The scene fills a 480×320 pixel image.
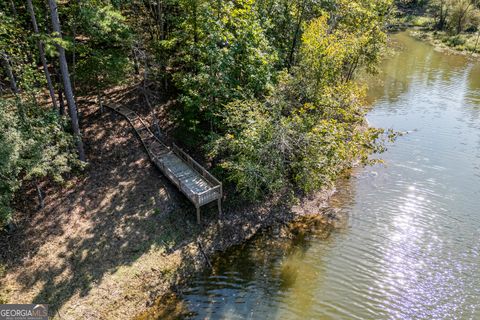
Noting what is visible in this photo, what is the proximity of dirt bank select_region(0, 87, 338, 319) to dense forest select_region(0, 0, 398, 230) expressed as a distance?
1.25 m

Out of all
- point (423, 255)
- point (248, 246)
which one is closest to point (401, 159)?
point (423, 255)

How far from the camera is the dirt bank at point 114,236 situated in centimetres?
1261

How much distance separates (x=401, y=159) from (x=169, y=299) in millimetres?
18337

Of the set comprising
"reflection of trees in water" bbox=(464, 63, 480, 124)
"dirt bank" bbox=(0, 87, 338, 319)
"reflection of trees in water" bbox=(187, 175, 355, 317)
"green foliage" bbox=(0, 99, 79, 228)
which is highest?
"green foliage" bbox=(0, 99, 79, 228)

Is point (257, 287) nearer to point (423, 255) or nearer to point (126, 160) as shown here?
point (423, 255)

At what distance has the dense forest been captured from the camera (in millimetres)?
14469

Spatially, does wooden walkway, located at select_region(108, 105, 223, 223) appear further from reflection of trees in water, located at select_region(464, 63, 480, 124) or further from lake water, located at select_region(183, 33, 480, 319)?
reflection of trees in water, located at select_region(464, 63, 480, 124)

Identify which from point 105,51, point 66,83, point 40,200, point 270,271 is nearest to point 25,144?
point 40,200

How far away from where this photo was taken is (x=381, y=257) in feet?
49.0

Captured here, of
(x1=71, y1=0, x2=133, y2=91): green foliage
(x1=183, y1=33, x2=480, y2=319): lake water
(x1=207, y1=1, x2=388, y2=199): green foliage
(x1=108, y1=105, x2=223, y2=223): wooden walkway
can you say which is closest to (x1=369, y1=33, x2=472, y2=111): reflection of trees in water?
(x1=183, y1=33, x2=480, y2=319): lake water

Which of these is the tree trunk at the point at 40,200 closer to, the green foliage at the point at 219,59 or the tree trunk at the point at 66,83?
the tree trunk at the point at 66,83

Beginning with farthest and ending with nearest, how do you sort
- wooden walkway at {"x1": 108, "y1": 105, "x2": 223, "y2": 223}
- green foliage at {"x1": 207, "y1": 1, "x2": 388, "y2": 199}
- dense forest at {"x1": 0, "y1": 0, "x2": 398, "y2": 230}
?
wooden walkway at {"x1": 108, "y1": 105, "x2": 223, "y2": 223}
green foliage at {"x1": 207, "y1": 1, "x2": 388, "y2": 199}
dense forest at {"x1": 0, "y1": 0, "x2": 398, "y2": 230}

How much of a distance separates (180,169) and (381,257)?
11521mm

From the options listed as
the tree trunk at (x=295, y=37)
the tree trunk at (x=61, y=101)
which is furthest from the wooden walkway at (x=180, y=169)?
the tree trunk at (x=295, y=37)
